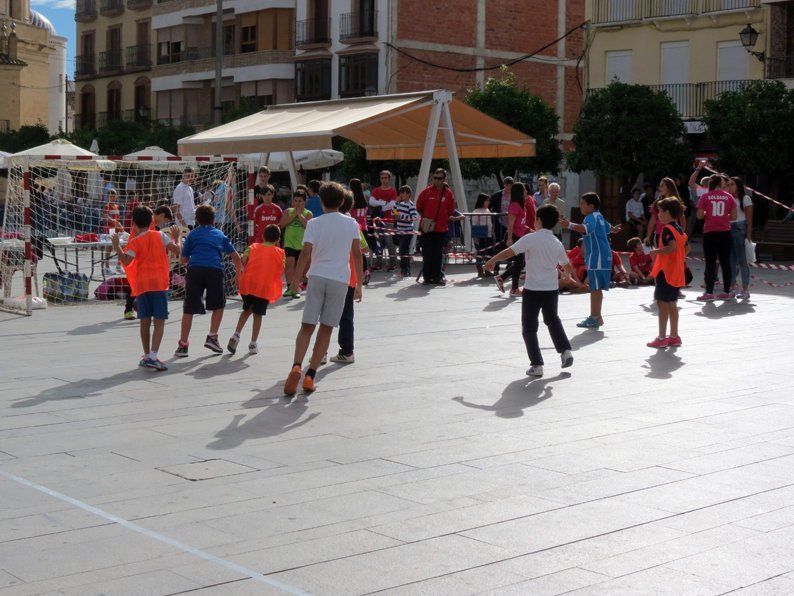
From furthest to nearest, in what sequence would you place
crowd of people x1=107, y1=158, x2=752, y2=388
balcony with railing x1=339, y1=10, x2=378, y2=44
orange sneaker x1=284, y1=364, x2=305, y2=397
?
1. balcony with railing x1=339, y1=10, x2=378, y2=44
2. crowd of people x1=107, y1=158, x2=752, y2=388
3. orange sneaker x1=284, y1=364, x2=305, y2=397

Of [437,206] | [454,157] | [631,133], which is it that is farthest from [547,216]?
[631,133]

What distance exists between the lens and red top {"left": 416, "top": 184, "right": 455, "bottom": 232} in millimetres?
19500

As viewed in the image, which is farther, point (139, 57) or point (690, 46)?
point (139, 57)

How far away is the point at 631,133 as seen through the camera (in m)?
34.4

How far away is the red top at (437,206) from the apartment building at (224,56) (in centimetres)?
3259

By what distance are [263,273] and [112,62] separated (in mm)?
57488

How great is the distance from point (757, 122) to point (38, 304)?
21.9 metres

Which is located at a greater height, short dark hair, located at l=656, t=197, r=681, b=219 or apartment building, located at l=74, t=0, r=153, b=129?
apartment building, located at l=74, t=0, r=153, b=129

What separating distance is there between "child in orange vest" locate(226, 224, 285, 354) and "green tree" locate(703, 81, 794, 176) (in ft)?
74.7

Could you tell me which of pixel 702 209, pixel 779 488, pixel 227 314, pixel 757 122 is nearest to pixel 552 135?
Answer: pixel 757 122

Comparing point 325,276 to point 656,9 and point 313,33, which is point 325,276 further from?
point 313,33

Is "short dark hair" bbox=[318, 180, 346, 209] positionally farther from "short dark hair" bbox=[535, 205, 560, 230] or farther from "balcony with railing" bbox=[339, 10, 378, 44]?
"balcony with railing" bbox=[339, 10, 378, 44]

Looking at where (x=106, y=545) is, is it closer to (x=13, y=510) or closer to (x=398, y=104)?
(x=13, y=510)

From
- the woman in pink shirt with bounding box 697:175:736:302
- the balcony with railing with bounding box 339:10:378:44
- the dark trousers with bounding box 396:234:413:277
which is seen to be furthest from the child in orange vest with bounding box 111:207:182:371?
the balcony with railing with bounding box 339:10:378:44
